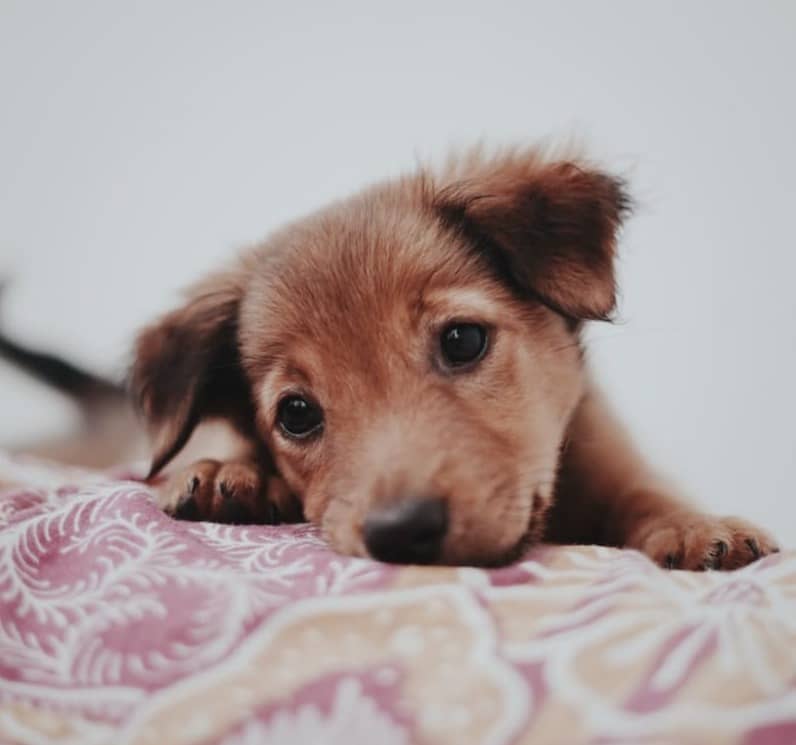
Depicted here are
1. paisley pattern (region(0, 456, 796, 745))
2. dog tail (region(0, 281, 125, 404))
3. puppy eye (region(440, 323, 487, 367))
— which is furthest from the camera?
dog tail (region(0, 281, 125, 404))

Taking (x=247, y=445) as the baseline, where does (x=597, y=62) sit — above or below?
above

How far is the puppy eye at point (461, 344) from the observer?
5.01 feet

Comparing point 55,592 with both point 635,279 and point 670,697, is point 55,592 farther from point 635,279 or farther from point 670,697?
point 635,279

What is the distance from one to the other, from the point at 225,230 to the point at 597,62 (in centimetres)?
114

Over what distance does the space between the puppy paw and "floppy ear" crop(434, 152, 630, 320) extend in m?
0.68

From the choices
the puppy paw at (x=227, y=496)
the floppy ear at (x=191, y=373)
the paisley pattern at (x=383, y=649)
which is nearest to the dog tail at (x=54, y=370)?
the floppy ear at (x=191, y=373)

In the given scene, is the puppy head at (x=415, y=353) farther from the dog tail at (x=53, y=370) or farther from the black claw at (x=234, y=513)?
the dog tail at (x=53, y=370)

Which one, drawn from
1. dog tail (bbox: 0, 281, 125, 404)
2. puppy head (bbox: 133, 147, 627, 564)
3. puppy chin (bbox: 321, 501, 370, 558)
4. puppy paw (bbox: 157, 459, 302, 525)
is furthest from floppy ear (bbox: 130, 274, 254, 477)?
dog tail (bbox: 0, 281, 125, 404)

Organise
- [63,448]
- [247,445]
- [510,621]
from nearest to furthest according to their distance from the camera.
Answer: [510,621]
[247,445]
[63,448]

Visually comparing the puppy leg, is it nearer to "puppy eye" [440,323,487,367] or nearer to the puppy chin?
"puppy eye" [440,323,487,367]

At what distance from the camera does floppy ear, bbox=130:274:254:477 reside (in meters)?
1.80

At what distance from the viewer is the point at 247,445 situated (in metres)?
1.91

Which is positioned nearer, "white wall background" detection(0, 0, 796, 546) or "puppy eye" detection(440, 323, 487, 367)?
"puppy eye" detection(440, 323, 487, 367)

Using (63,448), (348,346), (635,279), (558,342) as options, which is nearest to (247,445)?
(348,346)
